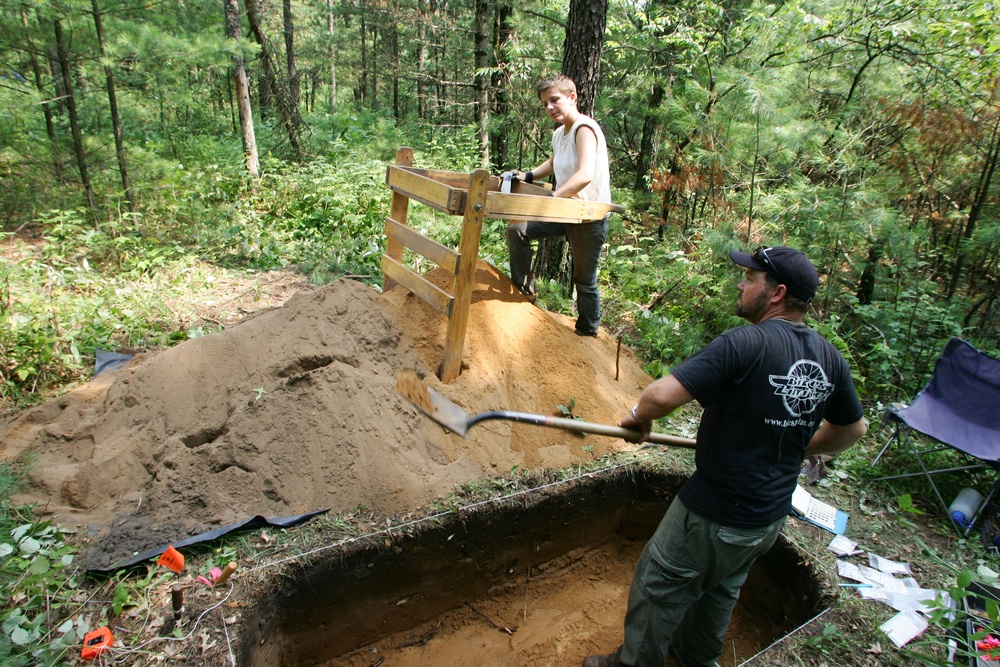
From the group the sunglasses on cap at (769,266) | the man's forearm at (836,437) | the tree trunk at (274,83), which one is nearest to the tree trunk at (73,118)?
the tree trunk at (274,83)

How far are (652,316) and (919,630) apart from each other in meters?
3.21

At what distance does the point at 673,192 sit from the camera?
23.2ft

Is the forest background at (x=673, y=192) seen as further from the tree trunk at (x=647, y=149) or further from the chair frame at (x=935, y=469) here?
the chair frame at (x=935, y=469)

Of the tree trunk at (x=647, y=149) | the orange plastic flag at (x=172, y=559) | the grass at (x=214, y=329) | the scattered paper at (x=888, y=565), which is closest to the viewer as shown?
the grass at (x=214, y=329)

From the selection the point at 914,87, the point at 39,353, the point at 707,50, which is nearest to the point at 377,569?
the point at 39,353

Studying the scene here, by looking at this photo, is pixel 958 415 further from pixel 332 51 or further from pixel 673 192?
pixel 332 51

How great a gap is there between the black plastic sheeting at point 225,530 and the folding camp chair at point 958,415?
12.3ft

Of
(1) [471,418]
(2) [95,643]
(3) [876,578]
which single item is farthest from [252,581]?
(3) [876,578]

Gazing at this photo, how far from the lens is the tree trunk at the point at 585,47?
490cm

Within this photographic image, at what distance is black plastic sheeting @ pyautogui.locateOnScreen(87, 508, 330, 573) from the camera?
2.39 m

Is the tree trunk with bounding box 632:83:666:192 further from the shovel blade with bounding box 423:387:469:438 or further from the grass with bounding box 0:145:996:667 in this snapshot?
the shovel blade with bounding box 423:387:469:438

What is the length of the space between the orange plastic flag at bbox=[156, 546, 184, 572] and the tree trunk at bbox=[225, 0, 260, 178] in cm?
669

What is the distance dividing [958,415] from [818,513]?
4.99ft

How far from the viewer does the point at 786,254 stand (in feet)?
6.79
